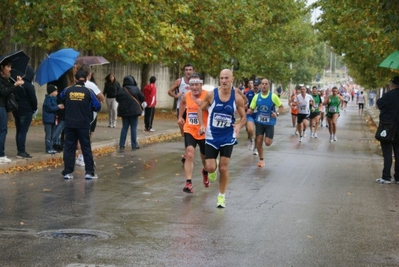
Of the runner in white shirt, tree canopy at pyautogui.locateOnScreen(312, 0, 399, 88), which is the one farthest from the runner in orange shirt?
the runner in white shirt

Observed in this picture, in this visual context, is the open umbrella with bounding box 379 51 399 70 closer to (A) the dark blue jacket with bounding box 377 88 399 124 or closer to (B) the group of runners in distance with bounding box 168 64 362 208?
(A) the dark blue jacket with bounding box 377 88 399 124

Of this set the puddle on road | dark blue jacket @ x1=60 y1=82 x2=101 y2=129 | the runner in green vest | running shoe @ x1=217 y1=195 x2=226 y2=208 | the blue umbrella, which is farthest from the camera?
the runner in green vest

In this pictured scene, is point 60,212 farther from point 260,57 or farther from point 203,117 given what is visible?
point 260,57

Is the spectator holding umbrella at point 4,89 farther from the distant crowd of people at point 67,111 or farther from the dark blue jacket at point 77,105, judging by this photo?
the dark blue jacket at point 77,105

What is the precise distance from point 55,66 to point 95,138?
20.0 ft

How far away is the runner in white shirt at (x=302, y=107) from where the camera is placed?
89.2 feet

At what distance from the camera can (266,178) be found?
1487 cm

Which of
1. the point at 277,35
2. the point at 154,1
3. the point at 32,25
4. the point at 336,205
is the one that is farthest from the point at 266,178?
the point at 277,35

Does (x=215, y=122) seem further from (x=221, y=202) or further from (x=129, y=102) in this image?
(x=129, y=102)

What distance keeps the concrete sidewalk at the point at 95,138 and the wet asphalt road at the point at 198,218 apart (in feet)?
3.63

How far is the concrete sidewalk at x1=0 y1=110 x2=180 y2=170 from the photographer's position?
1622 cm

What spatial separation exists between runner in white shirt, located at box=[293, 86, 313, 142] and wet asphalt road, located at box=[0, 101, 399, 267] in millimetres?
10084

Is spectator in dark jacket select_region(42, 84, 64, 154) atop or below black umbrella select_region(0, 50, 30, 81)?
below

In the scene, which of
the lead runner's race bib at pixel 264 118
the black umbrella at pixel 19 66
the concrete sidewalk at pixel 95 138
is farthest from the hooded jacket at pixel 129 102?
the black umbrella at pixel 19 66
